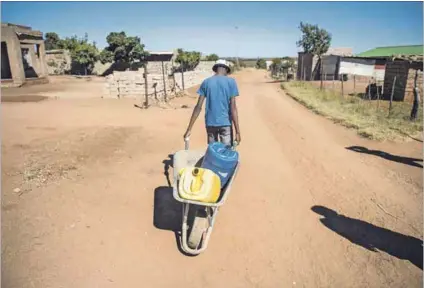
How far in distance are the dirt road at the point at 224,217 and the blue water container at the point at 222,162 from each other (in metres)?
0.84

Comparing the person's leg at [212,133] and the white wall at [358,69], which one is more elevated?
the white wall at [358,69]

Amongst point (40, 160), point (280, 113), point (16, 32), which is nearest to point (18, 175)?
point (40, 160)

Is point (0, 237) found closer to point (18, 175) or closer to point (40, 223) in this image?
point (40, 223)

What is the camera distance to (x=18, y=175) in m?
5.22

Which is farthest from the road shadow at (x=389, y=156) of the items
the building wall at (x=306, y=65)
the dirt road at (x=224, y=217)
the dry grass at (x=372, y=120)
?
the building wall at (x=306, y=65)

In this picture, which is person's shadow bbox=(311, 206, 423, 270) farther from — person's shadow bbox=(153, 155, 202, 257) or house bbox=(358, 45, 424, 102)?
house bbox=(358, 45, 424, 102)

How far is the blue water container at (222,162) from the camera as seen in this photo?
318 cm

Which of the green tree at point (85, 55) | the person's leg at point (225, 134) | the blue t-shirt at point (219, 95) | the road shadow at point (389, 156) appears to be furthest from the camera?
the green tree at point (85, 55)

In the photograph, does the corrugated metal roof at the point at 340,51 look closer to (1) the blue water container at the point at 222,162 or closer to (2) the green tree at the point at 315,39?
(2) the green tree at the point at 315,39

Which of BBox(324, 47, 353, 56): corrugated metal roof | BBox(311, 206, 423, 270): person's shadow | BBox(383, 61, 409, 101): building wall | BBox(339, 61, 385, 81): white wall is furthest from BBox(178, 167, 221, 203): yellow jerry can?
BBox(324, 47, 353, 56): corrugated metal roof

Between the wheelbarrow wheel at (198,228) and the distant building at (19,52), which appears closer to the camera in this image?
the wheelbarrow wheel at (198,228)

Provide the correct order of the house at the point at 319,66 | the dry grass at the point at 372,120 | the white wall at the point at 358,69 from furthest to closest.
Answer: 1. the house at the point at 319,66
2. the white wall at the point at 358,69
3. the dry grass at the point at 372,120

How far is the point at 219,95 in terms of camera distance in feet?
13.4

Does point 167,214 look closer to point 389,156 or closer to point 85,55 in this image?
point 389,156
